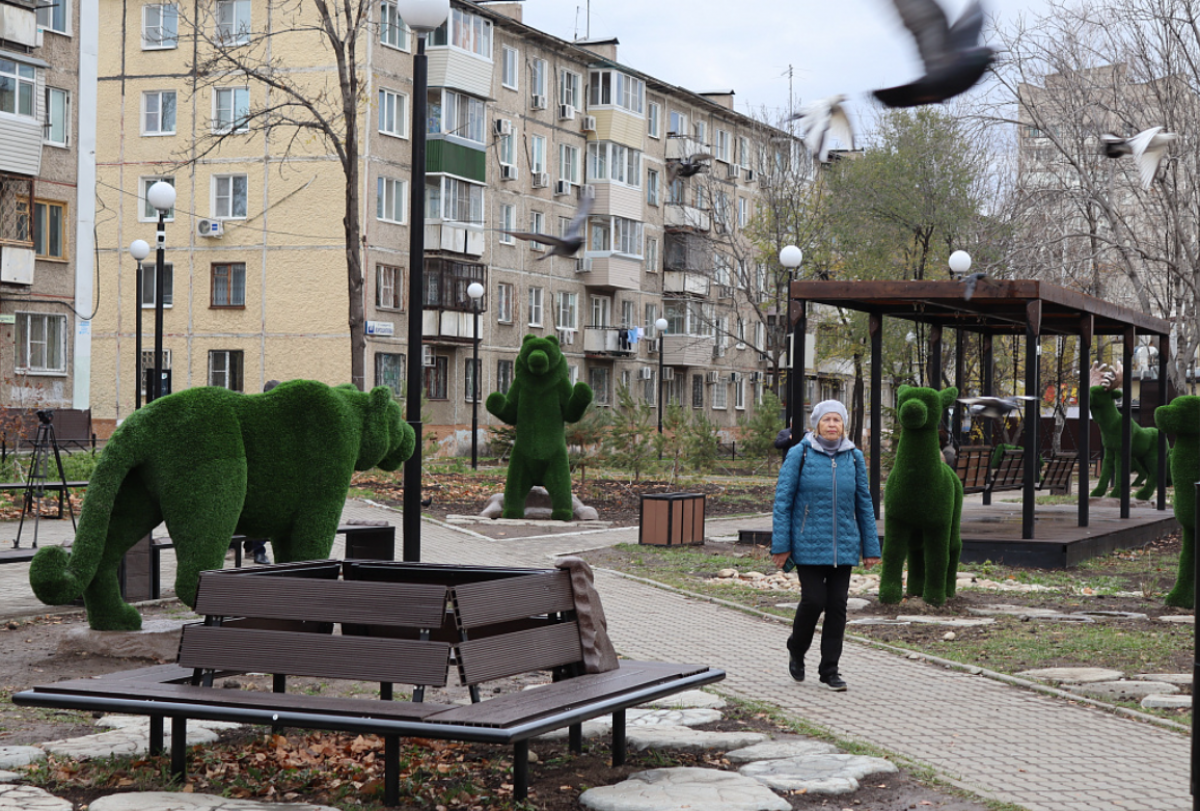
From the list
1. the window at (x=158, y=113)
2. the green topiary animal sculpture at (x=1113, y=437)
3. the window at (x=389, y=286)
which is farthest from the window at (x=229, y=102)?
the green topiary animal sculpture at (x=1113, y=437)

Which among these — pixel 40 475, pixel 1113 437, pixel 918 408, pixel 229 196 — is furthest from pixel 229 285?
pixel 918 408

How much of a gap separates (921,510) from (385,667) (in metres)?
6.38

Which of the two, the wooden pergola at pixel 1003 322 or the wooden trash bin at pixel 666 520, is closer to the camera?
the wooden pergola at pixel 1003 322

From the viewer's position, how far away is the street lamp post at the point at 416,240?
9500 mm

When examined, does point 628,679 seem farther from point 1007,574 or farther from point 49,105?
point 49,105

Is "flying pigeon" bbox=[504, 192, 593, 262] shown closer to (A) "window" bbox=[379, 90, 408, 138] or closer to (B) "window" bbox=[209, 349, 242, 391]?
(A) "window" bbox=[379, 90, 408, 138]

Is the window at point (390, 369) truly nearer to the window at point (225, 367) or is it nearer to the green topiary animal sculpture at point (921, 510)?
the window at point (225, 367)

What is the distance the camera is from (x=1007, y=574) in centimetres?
1404

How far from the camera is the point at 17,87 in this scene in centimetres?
3281

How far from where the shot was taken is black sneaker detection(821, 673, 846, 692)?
26.9 ft

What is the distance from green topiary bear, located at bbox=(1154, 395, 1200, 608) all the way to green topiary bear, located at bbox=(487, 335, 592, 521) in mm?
8493

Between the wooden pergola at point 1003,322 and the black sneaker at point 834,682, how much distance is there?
7.56 m

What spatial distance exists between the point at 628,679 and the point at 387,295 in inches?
1431

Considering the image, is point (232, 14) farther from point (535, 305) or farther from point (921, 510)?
point (921, 510)
